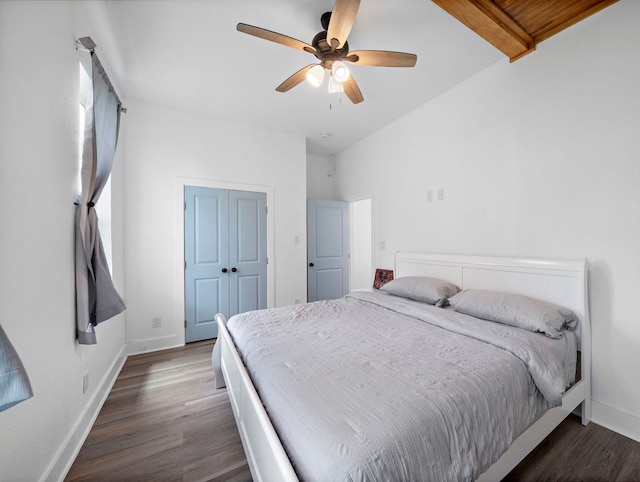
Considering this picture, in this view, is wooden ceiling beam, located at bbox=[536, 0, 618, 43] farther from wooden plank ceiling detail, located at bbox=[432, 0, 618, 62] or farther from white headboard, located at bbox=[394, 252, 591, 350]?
white headboard, located at bbox=[394, 252, 591, 350]

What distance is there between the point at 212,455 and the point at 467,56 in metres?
3.53

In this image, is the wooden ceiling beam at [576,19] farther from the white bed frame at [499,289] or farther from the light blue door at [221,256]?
the light blue door at [221,256]

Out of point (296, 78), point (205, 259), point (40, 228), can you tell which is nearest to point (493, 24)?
point (296, 78)

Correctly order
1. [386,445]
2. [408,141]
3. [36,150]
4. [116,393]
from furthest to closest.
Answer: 1. [408,141]
2. [116,393]
3. [36,150]
4. [386,445]

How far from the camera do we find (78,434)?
160 cm

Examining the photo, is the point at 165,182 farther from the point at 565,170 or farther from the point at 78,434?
the point at 565,170

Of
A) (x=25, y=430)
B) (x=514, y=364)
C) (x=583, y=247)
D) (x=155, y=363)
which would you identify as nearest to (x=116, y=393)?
(x=155, y=363)

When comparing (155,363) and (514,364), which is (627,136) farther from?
(155,363)

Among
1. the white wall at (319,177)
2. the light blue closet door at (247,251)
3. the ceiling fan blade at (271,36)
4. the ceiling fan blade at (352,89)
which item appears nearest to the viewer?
the ceiling fan blade at (271,36)

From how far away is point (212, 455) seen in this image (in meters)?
1.56

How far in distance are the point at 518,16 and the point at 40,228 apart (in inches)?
126

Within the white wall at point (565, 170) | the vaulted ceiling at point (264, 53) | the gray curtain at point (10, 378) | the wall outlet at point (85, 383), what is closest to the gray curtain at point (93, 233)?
the wall outlet at point (85, 383)

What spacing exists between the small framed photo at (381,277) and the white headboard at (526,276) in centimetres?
61

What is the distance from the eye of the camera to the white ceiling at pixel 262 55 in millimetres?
1795
